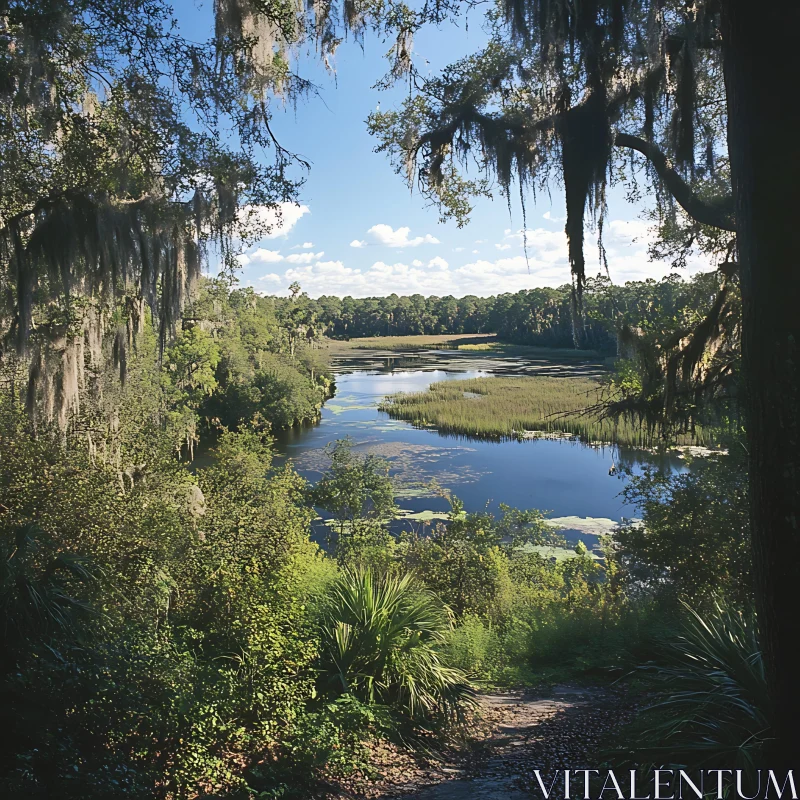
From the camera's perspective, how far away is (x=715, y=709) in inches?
121

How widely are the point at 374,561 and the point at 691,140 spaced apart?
8121mm

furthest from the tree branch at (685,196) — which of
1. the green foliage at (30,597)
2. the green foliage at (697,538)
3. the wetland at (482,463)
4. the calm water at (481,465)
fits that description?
the calm water at (481,465)

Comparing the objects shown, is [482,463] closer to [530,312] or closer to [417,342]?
[530,312]

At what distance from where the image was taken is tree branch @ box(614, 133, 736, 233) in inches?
179

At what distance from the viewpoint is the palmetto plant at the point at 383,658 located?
4.83 m

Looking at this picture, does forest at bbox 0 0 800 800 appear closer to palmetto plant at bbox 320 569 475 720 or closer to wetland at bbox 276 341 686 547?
palmetto plant at bbox 320 569 475 720

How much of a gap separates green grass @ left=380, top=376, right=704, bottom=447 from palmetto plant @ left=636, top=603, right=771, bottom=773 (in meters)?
18.0

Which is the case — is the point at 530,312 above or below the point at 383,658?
above

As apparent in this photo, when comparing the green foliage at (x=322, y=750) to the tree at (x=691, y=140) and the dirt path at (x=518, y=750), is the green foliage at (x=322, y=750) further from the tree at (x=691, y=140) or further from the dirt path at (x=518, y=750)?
the tree at (x=691, y=140)

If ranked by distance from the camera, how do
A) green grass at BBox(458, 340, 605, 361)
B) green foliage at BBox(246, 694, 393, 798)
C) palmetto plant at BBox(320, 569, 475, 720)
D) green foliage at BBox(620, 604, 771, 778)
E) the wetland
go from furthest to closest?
green grass at BBox(458, 340, 605, 361) < the wetland < palmetto plant at BBox(320, 569, 475, 720) < green foliage at BBox(246, 694, 393, 798) < green foliage at BBox(620, 604, 771, 778)

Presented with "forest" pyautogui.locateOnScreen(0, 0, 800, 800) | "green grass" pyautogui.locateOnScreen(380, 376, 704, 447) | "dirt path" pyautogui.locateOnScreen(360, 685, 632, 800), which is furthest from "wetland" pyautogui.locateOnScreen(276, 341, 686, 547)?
"dirt path" pyautogui.locateOnScreen(360, 685, 632, 800)

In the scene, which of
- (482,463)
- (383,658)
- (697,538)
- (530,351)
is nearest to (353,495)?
(482,463)

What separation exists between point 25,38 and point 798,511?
5535mm

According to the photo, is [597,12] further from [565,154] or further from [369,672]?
[369,672]
